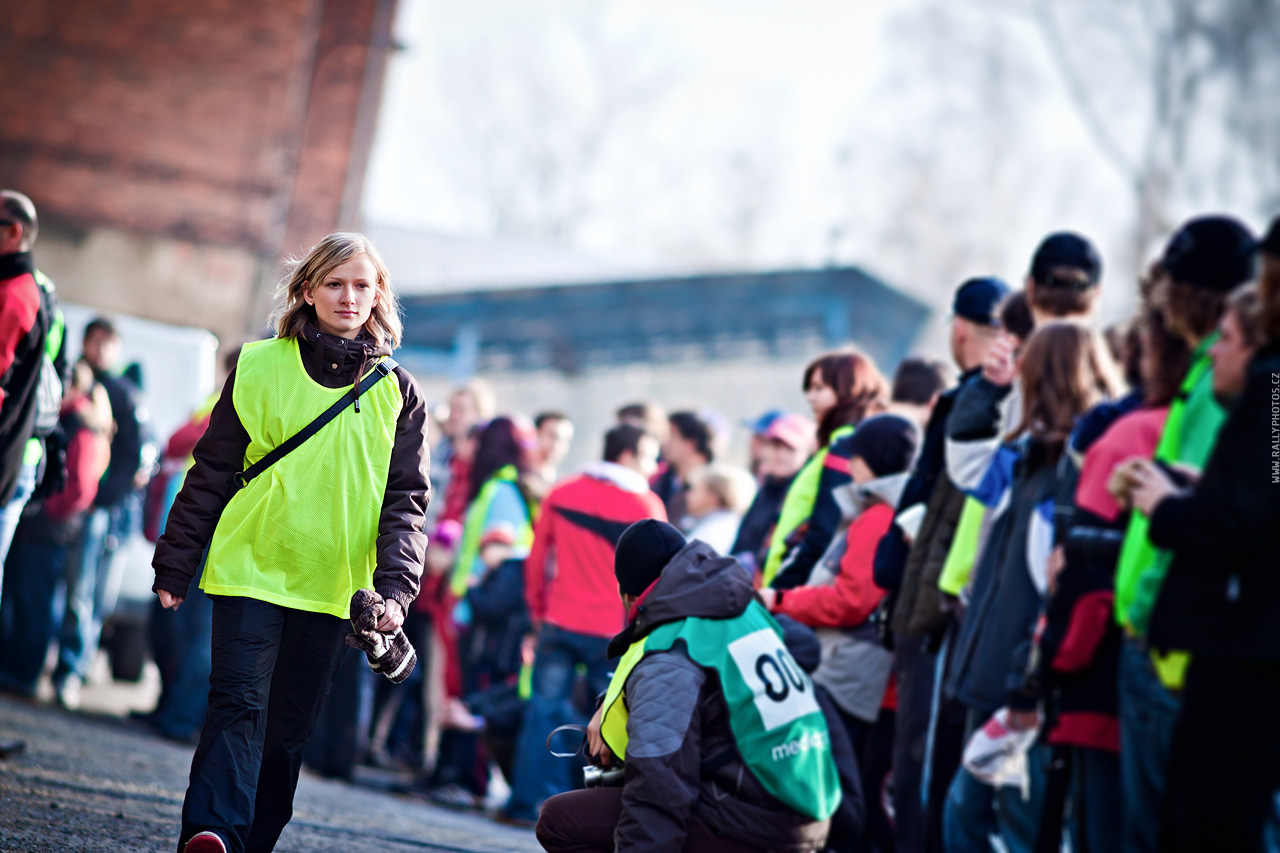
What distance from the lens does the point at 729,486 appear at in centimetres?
820

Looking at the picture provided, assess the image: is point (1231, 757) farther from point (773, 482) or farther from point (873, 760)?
point (773, 482)

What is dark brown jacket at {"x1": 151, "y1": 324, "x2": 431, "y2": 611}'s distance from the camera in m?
4.32

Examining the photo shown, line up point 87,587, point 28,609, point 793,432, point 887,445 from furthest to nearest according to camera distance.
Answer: point 87,587 < point 28,609 < point 793,432 < point 887,445

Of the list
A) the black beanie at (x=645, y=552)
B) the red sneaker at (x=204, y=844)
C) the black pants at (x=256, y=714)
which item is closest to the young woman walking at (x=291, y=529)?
the black pants at (x=256, y=714)

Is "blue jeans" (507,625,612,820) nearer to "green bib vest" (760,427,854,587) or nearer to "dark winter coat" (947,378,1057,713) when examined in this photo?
"green bib vest" (760,427,854,587)

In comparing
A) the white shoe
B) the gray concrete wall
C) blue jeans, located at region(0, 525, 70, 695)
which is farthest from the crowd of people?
the gray concrete wall

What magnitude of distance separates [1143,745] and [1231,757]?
0.34 meters

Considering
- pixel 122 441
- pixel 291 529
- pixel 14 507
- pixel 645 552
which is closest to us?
pixel 291 529

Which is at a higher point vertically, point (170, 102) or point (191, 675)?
point (170, 102)

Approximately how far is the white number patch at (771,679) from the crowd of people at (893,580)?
0.01 meters

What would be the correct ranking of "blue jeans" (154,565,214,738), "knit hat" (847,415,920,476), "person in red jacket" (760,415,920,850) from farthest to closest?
1. "blue jeans" (154,565,214,738)
2. "knit hat" (847,415,920,476)
3. "person in red jacket" (760,415,920,850)

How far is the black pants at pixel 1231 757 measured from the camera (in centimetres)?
311

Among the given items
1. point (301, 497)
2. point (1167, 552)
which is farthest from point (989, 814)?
point (301, 497)

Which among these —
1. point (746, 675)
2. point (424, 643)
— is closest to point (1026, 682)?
point (746, 675)
